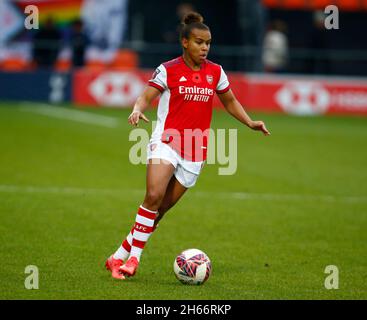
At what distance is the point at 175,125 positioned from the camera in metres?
8.83

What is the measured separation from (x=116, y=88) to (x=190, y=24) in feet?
63.6

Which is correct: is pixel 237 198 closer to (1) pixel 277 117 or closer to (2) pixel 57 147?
(2) pixel 57 147

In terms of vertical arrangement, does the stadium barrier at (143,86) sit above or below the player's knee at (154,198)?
above

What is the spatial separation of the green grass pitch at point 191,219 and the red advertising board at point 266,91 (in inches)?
233

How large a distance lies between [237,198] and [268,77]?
14.6 m

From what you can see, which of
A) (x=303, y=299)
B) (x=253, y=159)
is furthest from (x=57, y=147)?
(x=303, y=299)

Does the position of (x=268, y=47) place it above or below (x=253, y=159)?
above

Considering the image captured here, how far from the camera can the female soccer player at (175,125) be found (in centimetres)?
871

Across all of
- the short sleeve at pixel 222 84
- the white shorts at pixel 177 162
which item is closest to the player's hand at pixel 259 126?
the short sleeve at pixel 222 84

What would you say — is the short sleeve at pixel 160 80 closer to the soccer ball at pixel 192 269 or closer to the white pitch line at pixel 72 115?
the soccer ball at pixel 192 269

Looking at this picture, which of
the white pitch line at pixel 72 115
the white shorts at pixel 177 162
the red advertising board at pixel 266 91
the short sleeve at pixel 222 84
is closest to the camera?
the white shorts at pixel 177 162

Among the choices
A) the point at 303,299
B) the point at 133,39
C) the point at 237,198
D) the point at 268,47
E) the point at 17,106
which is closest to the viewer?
the point at 303,299

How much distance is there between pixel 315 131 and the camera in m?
24.6

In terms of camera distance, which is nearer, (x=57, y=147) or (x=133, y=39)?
(x=57, y=147)
